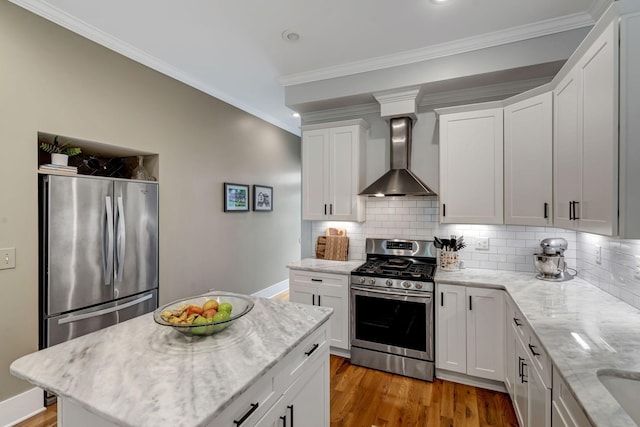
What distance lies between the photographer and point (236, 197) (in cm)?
440

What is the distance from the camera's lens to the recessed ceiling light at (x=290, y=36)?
2643 mm

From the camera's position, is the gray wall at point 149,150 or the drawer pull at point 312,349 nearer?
the drawer pull at point 312,349

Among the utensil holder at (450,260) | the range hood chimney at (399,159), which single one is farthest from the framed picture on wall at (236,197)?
the utensil holder at (450,260)

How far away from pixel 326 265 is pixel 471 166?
5.73 ft

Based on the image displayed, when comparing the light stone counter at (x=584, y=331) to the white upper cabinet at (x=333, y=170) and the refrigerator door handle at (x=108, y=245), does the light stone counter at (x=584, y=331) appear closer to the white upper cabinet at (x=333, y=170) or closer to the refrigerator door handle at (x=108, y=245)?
the white upper cabinet at (x=333, y=170)

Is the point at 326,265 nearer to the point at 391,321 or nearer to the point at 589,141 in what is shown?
the point at 391,321

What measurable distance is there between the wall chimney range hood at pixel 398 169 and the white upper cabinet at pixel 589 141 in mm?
1167

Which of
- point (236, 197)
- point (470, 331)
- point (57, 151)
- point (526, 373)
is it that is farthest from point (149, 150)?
point (526, 373)

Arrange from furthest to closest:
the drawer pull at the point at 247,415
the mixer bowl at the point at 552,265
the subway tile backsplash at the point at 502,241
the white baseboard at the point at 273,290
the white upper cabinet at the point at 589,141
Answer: the white baseboard at the point at 273,290, the mixer bowl at the point at 552,265, the subway tile backsplash at the point at 502,241, the white upper cabinet at the point at 589,141, the drawer pull at the point at 247,415

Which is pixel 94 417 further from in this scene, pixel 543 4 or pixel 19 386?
pixel 543 4

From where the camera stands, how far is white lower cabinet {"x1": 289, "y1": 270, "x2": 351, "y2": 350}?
10.1ft

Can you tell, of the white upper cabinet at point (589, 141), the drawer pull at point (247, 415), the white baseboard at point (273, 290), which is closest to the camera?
the drawer pull at point (247, 415)

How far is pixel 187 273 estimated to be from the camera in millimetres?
3611

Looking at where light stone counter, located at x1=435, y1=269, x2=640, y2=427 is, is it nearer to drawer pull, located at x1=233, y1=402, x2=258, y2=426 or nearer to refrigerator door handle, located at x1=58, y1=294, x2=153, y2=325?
drawer pull, located at x1=233, y1=402, x2=258, y2=426
